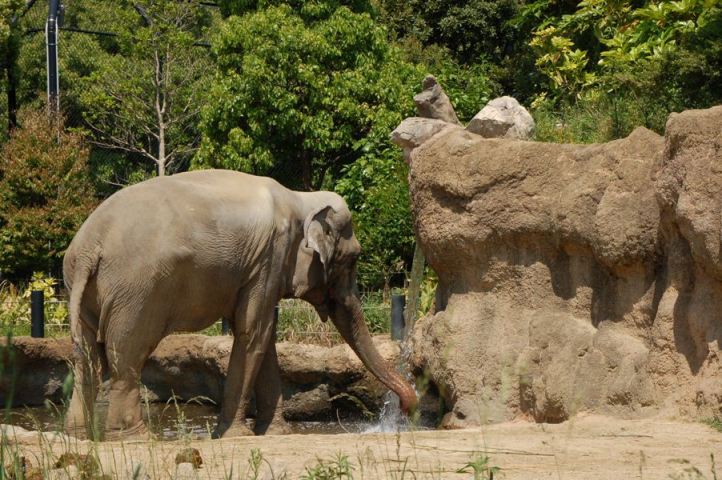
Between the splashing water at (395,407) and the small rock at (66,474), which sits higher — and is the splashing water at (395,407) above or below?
below

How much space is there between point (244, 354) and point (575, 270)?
2.63 metres

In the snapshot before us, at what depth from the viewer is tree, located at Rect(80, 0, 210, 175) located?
1019 inches

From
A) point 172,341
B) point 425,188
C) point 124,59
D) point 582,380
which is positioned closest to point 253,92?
point 124,59

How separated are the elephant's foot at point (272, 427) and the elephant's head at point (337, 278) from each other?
36.5 inches

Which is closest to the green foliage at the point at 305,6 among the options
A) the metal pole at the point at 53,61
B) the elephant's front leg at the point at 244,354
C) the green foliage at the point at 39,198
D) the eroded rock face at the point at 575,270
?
the metal pole at the point at 53,61

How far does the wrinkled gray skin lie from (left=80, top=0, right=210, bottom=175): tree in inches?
589

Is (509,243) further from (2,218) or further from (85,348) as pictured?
(2,218)

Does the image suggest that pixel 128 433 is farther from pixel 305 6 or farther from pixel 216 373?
pixel 305 6

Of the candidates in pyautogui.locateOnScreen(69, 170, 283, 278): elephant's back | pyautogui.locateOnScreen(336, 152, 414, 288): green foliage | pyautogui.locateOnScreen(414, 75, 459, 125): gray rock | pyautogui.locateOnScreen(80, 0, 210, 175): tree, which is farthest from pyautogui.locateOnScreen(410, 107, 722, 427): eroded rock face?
pyautogui.locateOnScreen(80, 0, 210, 175): tree

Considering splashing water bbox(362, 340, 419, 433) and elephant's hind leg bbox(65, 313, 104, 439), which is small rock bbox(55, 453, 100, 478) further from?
splashing water bbox(362, 340, 419, 433)

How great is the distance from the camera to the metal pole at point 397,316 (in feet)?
45.7

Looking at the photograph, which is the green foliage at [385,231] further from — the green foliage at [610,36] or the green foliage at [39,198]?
the green foliage at [39,198]

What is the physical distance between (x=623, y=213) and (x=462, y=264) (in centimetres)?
180

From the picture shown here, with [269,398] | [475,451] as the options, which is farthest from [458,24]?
[475,451]
